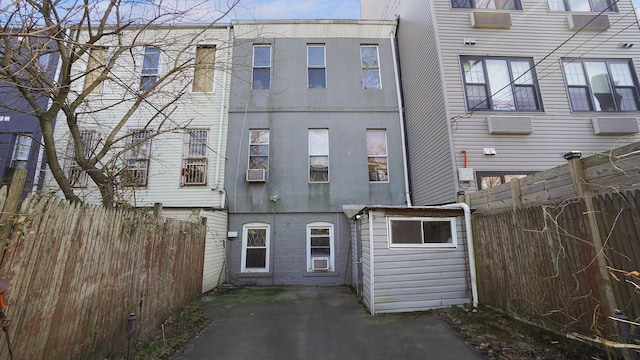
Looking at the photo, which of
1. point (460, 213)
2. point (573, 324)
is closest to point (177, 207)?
point (460, 213)

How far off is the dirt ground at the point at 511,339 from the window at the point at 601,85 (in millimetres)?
6487

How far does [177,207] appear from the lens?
26.9ft

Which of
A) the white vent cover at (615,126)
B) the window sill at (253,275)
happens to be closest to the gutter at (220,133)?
the window sill at (253,275)

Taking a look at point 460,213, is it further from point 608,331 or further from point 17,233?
point 17,233

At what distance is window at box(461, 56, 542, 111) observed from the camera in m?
7.42

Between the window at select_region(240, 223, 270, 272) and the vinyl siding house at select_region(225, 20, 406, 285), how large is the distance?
3 cm

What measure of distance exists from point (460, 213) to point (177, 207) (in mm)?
7614

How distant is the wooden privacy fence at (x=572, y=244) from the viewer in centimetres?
309

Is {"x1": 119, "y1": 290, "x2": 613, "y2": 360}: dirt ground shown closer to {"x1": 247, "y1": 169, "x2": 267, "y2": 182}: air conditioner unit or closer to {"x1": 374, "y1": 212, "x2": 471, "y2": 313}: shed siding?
{"x1": 374, "y1": 212, "x2": 471, "y2": 313}: shed siding

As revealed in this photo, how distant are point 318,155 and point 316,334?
222 inches

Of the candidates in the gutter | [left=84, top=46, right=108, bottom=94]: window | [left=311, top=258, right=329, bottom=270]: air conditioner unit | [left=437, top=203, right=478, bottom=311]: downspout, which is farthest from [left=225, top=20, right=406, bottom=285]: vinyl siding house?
[left=84, top=46, right=108, bottom=94]: window

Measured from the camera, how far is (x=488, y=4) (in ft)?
26.8

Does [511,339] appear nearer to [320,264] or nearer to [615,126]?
[320,264]

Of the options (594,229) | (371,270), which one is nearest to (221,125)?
(371,270)
